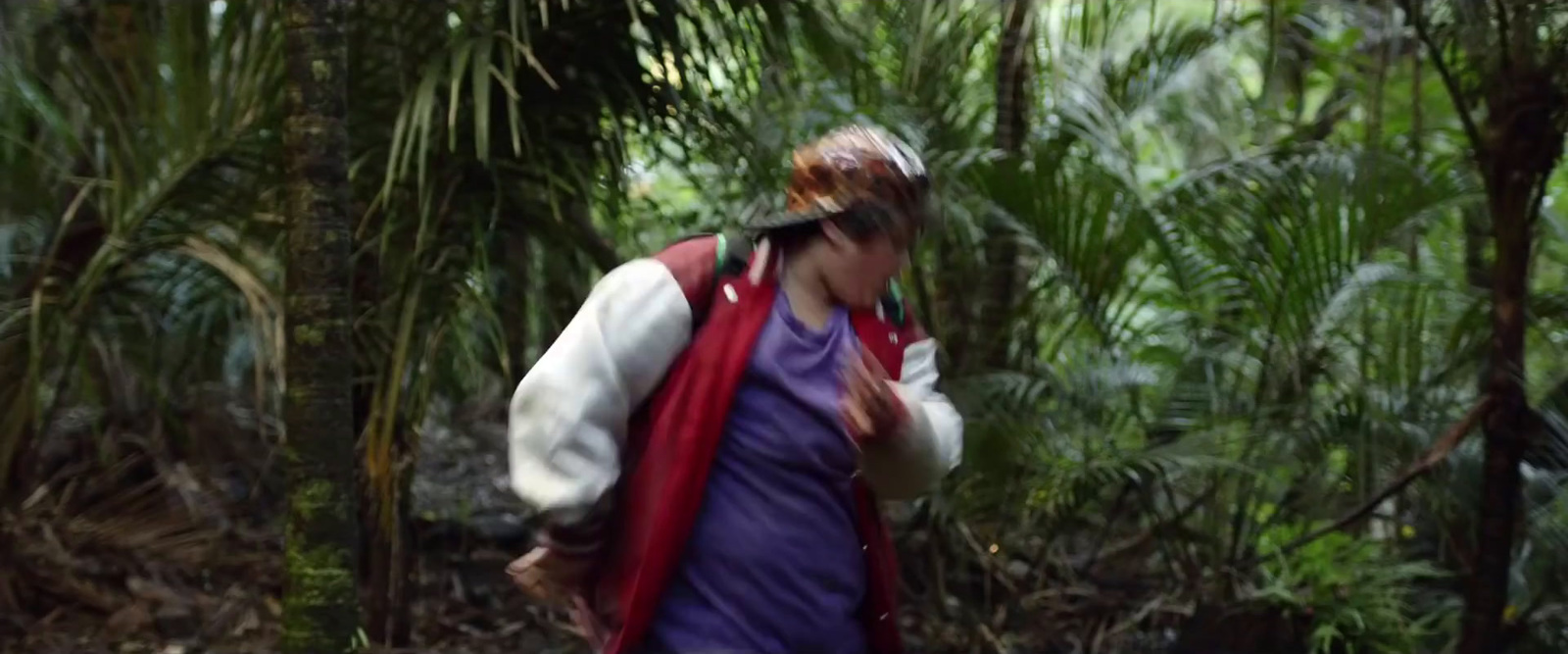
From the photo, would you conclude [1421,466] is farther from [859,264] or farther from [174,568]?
[174,568]

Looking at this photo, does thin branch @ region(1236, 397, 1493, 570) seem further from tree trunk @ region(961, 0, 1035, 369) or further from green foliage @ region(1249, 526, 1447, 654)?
tree trunk @ region(961, 0, 1035, 369)

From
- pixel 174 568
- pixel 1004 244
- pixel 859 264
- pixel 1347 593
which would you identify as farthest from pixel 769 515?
pixel 174 568

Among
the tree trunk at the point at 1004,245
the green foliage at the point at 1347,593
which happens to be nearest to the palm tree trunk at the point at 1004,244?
the tree trunk at the point at 1004,245

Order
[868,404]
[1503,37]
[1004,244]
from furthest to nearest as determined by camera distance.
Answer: [1004,244], [1503,37], [868,404]

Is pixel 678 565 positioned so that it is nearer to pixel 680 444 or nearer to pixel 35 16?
pixel 680 444

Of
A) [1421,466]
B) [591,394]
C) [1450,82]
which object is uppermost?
[1450,82]

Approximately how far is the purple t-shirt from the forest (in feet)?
4.31

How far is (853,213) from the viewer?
5.66 feet

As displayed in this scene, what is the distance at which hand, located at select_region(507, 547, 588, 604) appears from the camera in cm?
171

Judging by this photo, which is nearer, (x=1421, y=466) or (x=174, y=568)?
(x=1421, y=466)

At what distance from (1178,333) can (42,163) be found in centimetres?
317

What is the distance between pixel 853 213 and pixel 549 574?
21.6 inches

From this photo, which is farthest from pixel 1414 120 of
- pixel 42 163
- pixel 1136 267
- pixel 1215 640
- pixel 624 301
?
pixel 42 163

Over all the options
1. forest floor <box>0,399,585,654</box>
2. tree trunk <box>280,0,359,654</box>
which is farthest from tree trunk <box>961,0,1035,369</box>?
tree trunk <box>280,0,359,654</box>
